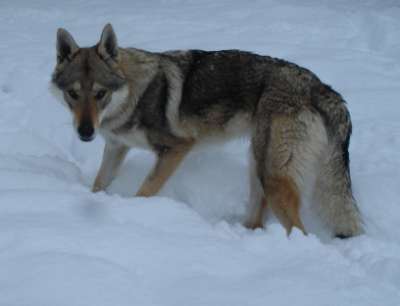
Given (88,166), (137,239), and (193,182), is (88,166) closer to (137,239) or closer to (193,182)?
Answer: (193,182)

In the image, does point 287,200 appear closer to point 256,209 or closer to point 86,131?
point 256,209

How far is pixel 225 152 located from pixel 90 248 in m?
2.60

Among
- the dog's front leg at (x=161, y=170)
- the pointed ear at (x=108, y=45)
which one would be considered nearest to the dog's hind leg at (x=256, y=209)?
the dog's front leg at (x=161, y=170)

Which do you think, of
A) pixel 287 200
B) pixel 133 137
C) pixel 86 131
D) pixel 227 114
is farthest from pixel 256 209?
pixel 86 131

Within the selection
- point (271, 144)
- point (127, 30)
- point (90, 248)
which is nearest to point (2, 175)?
point (90, 248)

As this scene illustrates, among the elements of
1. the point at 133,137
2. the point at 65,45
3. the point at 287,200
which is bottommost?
the point at 287,200

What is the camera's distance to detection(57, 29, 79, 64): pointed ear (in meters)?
3.75

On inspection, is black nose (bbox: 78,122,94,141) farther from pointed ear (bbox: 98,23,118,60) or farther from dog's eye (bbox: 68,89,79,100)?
pointed ear (bbox: 98,23,118,60)

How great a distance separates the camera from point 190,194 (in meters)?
4.22

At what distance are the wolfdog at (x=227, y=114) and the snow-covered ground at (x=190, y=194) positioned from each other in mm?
307

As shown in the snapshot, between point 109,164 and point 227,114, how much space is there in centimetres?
124

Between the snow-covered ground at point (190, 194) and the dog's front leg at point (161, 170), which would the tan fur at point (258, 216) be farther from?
the dog's front leg at point (161, 170)

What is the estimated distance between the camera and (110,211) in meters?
2.85

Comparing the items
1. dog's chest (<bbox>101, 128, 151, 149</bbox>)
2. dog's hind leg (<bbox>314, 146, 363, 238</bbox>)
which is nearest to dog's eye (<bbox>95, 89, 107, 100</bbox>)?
dog's chest (<bbox>101, 128, 151, 149</bbox>)
